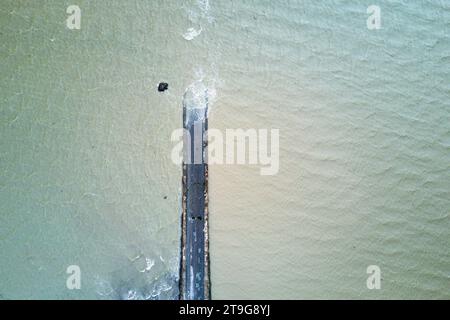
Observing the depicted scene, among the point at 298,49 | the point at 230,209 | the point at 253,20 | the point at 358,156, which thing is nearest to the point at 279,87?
the point at 298,49
